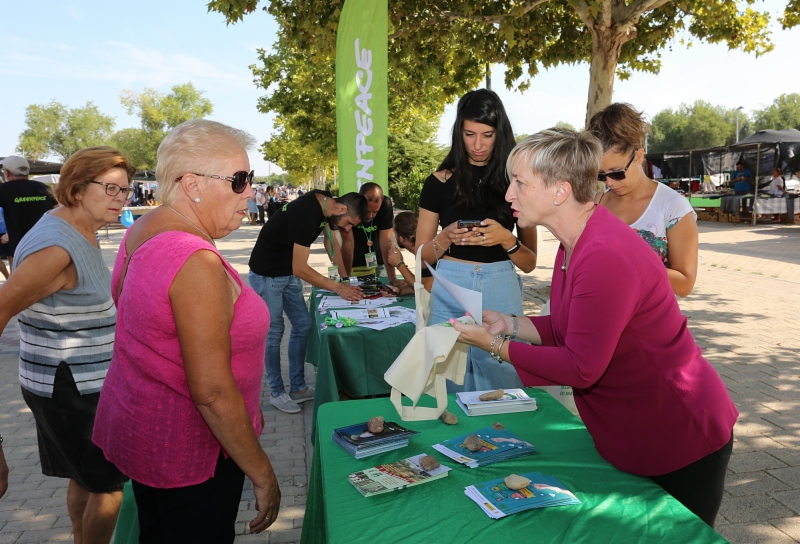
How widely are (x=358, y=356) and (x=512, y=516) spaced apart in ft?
8.11

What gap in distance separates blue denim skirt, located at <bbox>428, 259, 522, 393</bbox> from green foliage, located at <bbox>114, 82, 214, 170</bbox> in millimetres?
68196

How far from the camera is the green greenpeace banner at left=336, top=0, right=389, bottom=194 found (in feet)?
21.3

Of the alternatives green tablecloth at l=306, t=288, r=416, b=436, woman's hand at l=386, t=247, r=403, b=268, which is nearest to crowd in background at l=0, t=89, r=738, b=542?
green tablecloth at l=306, t=288, r=416, b=436

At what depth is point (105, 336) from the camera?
2410 mm

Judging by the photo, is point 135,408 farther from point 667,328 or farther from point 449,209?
point 449,209

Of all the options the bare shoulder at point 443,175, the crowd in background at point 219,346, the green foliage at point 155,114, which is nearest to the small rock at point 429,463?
the crowd in background at point 219,346

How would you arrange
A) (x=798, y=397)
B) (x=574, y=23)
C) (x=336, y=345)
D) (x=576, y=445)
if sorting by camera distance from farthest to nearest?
1. (x=574, y=23)
2. (x=798, y=397)
3. (x=336, y=345)
4. (x=576, y=445)

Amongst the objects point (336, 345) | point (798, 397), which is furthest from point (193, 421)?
point (798, 397)

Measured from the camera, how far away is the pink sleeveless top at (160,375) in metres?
1.51

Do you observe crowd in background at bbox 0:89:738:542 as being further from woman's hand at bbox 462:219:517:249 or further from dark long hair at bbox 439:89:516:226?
dark long hair at bbox 439:89:516:226

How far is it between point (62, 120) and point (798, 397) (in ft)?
265

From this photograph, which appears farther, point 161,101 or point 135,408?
point 161,101

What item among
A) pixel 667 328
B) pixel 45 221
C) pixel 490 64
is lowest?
pixel 667 328

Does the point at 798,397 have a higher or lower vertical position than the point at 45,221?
lower
